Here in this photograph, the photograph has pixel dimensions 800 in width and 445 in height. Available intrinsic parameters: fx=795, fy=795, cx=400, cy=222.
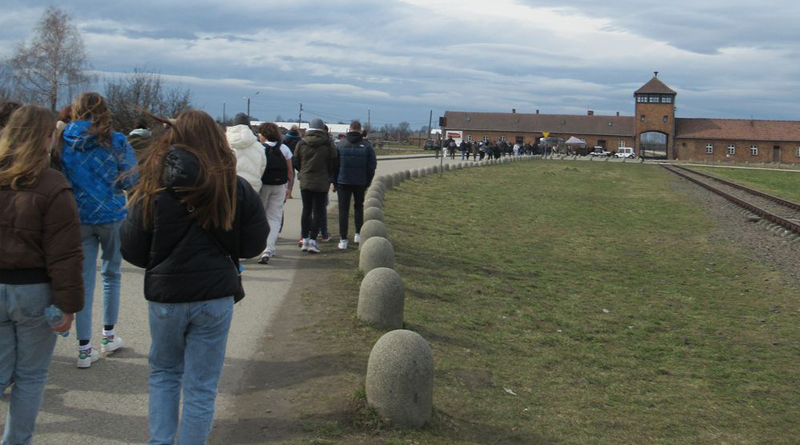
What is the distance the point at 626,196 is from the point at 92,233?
1113 inches

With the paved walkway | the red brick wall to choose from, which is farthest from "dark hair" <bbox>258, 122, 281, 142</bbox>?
the red brick wall

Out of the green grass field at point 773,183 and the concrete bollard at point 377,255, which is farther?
the green grass field at point 773,183

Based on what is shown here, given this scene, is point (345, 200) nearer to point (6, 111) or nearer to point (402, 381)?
point (402, 381)

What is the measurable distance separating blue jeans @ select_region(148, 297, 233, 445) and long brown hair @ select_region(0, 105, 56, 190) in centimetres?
90

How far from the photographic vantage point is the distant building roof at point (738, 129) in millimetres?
108125

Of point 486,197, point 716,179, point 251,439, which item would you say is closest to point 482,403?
point 251,439

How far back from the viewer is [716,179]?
156ft

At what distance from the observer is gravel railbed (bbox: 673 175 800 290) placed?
48.1ft

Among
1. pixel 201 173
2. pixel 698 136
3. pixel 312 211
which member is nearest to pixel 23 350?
pixel 201 173

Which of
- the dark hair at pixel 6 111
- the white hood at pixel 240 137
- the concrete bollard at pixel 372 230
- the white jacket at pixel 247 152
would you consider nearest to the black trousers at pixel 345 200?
the concrete bollard at pixel 372 230

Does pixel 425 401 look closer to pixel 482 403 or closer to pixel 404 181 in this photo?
pixel 482 403

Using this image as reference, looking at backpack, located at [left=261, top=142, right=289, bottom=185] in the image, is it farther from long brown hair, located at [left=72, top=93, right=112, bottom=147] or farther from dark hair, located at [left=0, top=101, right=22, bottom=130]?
dark hair, located at [left=0, top=101, right=22, bottom=130]

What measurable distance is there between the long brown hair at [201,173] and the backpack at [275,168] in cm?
650

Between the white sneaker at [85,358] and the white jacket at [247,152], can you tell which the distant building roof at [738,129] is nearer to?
the white jacket at [247,152]
